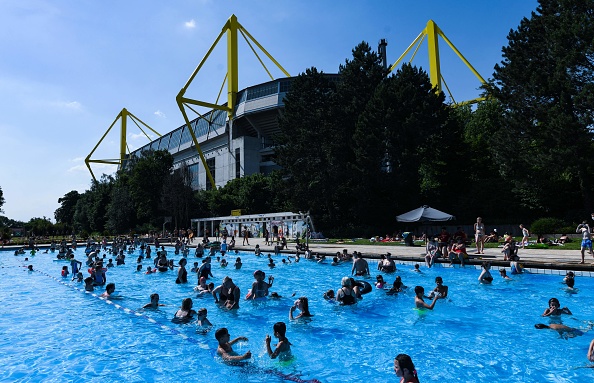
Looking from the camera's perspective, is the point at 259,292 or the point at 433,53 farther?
the point at 433,53

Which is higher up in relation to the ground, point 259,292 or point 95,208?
point 95,208

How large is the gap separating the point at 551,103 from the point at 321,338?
2841 centimetres

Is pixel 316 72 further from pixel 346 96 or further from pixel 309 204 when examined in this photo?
pixel 309 204

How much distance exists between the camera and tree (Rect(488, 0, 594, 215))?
26766 mm

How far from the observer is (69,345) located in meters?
9.23

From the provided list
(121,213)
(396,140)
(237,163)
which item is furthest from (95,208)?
(396,140)

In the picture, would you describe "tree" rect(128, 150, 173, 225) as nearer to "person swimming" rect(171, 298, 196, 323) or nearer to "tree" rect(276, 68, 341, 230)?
"tree" rect(276, 68, 341, 230)

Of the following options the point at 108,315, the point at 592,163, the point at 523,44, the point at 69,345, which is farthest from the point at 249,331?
the point at 523,44

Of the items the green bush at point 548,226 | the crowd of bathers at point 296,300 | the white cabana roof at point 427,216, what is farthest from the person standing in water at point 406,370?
the green bush at point 548,226

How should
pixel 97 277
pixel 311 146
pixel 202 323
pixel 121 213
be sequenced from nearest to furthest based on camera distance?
pixel 202 323, pixel 97 277, pixel 311 146, pixel 121 213

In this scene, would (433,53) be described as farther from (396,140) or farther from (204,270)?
(204,270)

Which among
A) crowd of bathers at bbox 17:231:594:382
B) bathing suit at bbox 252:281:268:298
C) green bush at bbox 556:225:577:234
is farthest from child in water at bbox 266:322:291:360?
green bush at bbox 556:225:577:234

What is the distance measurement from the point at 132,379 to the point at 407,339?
576 cm

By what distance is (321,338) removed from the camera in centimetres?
930
